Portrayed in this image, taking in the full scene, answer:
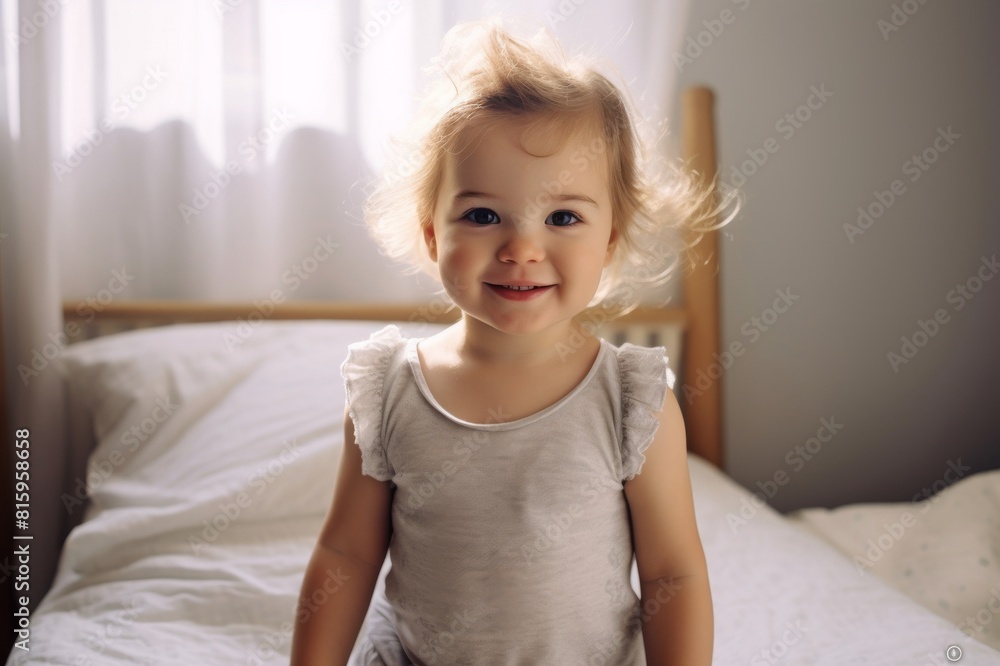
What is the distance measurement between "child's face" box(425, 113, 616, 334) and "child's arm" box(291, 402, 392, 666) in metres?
0.21

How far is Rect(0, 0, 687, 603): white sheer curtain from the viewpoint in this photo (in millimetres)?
1626

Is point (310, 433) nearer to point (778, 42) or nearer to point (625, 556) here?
point (625, 556)

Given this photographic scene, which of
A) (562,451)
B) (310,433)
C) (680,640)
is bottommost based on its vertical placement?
(310,433)

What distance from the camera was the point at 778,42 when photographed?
1.83m

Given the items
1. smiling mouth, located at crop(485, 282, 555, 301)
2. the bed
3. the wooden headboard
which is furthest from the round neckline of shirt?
the wooden headboard

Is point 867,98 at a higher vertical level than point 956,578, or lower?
higher

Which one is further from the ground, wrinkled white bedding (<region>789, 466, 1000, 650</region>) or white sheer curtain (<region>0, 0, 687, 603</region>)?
white sheer curtain (<region>0, 0, 687, 603</region>)

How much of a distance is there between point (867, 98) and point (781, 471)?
0.90 meters

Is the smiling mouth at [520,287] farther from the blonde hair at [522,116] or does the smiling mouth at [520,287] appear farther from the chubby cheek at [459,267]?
the blonde hair at [522,116]

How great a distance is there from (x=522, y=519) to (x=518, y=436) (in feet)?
0.24

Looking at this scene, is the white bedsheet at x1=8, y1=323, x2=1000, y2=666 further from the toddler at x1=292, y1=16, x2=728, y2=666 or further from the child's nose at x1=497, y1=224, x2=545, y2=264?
the child's nose at x1=497, y1=224, x2=545, y2=264

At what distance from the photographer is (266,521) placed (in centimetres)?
123

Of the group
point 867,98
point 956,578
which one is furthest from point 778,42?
point 956,578

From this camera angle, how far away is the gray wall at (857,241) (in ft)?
6.03
